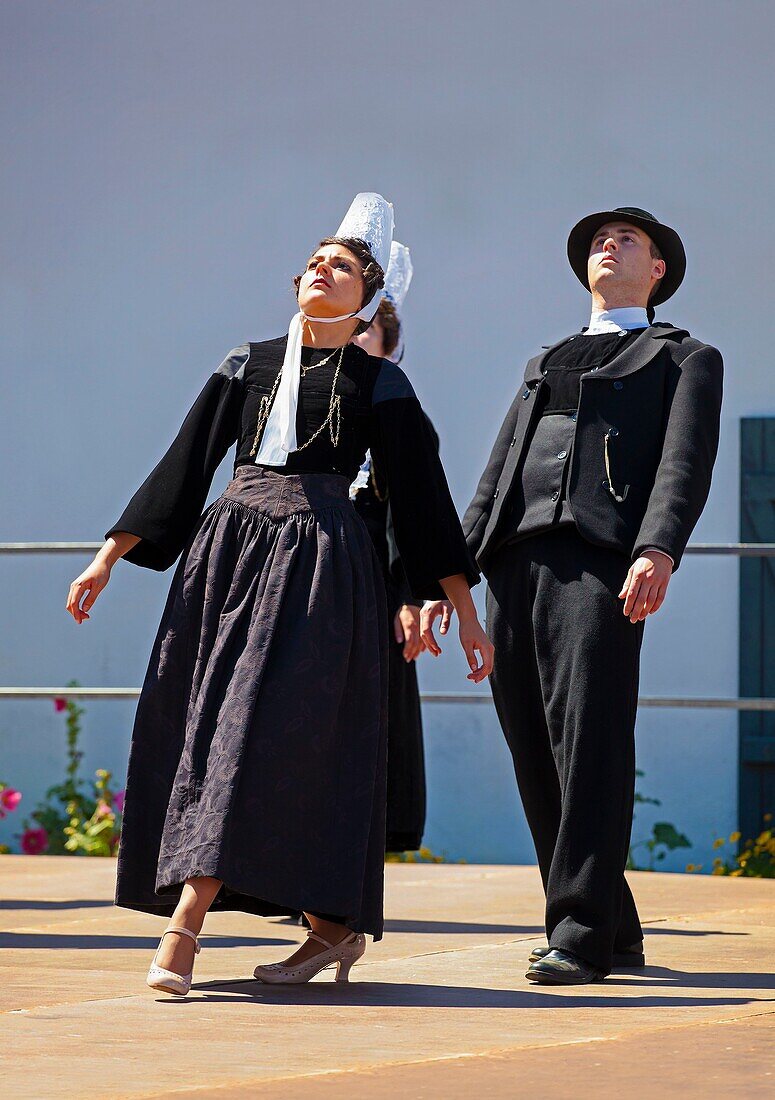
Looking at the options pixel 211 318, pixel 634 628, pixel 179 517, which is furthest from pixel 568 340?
pixel 211 318

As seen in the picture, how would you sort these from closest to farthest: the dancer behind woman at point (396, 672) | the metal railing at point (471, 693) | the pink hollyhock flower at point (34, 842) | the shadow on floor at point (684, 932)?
the shadow on floor at point (684, 932), the dancer behind woman at point (396, 672), the metal railing at point (471, 693), the pink hollyhock flower at point (34, 842)

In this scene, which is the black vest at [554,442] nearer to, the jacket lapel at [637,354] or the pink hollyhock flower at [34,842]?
the jacket lapel at [637,354]

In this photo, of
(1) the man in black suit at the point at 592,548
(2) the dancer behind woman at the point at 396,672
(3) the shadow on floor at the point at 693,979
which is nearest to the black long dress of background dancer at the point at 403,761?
(2) the dancer behind woman at the point at 396,672

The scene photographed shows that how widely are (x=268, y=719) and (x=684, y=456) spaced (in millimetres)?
927

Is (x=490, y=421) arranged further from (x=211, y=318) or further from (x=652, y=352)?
(x=652, y=352)

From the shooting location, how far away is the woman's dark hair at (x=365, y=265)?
12.2 feet

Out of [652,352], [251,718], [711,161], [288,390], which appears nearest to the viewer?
[251,718]

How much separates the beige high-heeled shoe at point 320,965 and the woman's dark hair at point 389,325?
1.75m

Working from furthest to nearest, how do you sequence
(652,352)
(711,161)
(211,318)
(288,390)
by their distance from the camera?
(211,318)
(711,161)
(652,352)
(288,390)

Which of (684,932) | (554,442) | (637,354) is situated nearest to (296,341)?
(554,442)

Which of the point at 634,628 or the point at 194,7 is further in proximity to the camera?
the point at 194,7

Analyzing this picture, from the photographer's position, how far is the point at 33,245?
24.9ft

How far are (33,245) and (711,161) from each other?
263cm

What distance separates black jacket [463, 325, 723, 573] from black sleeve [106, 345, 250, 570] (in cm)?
58
